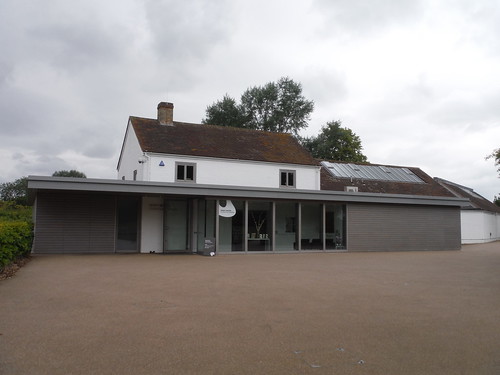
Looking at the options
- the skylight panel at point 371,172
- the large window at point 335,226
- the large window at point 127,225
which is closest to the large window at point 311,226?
the large window at point 335,226

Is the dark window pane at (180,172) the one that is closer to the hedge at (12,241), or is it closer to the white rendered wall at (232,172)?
the white rendered wall at (232,172)

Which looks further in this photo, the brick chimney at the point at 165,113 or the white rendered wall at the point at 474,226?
the white rendered wall at the point at 474,226

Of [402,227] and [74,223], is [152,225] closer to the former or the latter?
[74,223]

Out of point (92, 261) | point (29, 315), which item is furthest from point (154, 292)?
point (92, 261)

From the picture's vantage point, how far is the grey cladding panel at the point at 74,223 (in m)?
15.1

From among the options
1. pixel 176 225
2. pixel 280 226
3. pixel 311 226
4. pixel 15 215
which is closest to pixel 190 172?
pixel 176 225

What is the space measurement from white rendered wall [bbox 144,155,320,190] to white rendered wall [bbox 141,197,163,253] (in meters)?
3.17

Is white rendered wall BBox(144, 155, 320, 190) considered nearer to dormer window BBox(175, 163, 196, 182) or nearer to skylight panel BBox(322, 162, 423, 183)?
dormer window BBox(175, 163, 196, 182)

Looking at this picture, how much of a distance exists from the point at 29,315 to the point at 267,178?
16.7 meters

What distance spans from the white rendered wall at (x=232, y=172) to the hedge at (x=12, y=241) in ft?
24.6

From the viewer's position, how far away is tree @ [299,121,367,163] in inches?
1572

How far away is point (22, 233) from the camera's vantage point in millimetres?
11938

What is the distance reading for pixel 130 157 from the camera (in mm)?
23484

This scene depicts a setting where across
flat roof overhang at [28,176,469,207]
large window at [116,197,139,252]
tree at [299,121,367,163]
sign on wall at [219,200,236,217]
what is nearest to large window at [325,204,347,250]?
flat roof overhang at [28,176,469,207]
